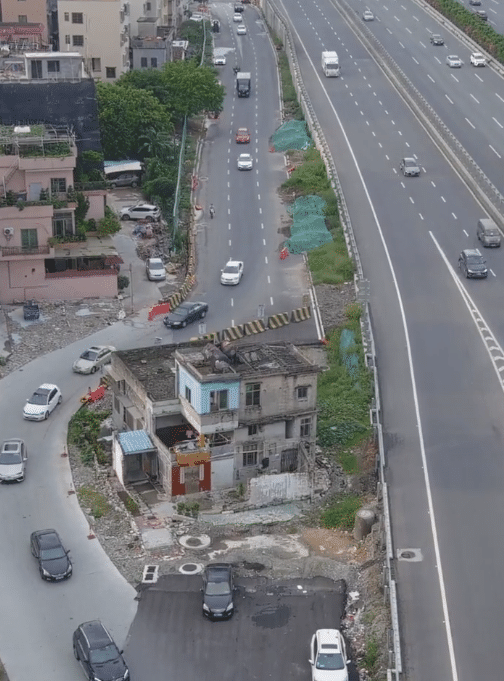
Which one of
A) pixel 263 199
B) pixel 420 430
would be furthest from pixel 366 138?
pixel 420 430

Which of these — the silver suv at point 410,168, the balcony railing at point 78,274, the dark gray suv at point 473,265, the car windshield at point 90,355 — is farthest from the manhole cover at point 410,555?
the silver suv at point 410,168

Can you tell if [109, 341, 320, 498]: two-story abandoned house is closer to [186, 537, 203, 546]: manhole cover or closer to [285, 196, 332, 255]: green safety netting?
[186, 537, 203, 546]: manhole cover

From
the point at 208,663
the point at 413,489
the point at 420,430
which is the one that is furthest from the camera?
the point at 420,430

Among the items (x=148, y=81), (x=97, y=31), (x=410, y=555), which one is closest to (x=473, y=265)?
(x=410, y=555)

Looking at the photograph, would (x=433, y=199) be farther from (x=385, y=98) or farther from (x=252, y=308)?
(x=385, y=98)

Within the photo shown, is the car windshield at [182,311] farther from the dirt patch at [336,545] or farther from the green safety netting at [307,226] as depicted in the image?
the dirt patch at [336,545]

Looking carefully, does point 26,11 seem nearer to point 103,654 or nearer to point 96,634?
point 96,634
